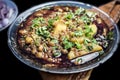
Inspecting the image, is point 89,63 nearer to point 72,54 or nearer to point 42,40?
point 72,54

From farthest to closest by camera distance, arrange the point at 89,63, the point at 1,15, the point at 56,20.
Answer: the point at 1,15 < the point at 56,20 < the point at 89,63

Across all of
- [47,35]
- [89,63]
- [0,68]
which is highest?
[47,35]

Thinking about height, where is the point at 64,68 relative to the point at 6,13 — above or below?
below

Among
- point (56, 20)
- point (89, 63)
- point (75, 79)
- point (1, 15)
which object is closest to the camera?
point (89, 63)

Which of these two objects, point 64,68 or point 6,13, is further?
point 6,13

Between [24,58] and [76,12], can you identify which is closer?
[24,58]

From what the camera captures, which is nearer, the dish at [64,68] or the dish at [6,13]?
the dish at [64,68]

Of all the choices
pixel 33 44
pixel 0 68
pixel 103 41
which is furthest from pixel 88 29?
pixel 0 68

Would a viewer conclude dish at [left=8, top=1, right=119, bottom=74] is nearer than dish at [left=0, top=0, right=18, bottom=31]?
Yes
